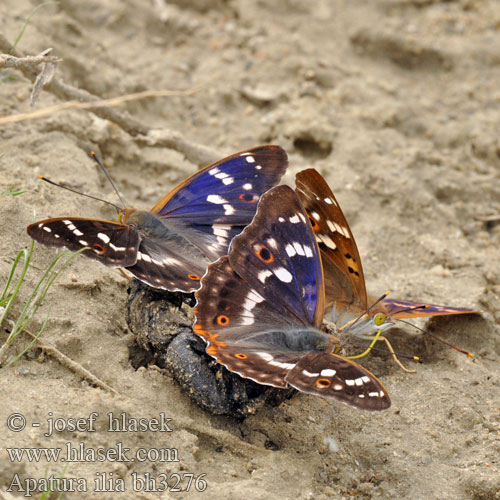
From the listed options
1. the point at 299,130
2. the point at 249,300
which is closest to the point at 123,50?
the point at 299,130

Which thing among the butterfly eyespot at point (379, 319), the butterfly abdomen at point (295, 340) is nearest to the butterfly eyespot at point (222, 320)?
the butterfly abdomen at point (295, 340)

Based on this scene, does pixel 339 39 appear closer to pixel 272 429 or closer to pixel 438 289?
pixel 438 289

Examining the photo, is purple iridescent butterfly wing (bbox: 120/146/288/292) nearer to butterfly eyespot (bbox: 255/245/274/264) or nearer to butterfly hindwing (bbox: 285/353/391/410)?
butterfly eyespot (bbox: 255/245/274/264)

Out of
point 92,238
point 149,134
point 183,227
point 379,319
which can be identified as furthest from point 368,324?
point 149,134

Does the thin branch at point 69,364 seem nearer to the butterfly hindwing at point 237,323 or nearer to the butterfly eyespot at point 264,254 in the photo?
the butterfly hindwing at point 237,323

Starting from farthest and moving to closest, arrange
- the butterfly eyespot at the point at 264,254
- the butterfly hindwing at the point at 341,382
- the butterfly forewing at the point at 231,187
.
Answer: the butterfly forewing at the point at 231,187, the butterfly eyespot at the point at 264,254, the butterfly hindwing at the point at 341,382
